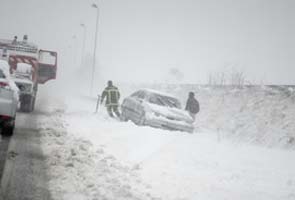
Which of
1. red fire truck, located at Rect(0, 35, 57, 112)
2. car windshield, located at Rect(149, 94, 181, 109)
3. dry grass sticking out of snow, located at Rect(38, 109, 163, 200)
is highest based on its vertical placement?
red fire truck, located at Rect(0, 35, 57, 112)

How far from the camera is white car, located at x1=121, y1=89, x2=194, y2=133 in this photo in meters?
13.8

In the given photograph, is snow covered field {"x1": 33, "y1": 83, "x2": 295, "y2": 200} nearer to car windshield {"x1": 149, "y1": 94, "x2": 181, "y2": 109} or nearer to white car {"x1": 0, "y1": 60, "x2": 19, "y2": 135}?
white car {"x1": 0, "y1": 60, "x2": 19, "y2": 135}

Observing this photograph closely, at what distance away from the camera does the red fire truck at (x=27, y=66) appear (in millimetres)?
15732

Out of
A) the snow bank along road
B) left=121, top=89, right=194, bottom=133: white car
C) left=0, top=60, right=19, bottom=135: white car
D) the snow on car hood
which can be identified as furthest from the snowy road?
the snow on car hood

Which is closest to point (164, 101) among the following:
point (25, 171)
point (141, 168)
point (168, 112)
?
point (168, 112)

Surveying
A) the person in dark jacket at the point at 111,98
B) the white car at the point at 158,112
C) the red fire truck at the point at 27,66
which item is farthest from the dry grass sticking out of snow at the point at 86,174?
the person in dark jacket at the point at 111,98

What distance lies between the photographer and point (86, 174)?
6.65 meters

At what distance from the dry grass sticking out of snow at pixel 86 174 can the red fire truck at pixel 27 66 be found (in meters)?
6.72

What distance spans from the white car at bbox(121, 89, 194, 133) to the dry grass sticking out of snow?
445 cm

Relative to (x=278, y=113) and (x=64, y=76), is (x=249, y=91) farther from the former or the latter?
(x=64, y=76)

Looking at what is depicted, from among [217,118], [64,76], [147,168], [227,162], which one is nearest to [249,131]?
[217,118]

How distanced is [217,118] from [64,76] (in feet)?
162

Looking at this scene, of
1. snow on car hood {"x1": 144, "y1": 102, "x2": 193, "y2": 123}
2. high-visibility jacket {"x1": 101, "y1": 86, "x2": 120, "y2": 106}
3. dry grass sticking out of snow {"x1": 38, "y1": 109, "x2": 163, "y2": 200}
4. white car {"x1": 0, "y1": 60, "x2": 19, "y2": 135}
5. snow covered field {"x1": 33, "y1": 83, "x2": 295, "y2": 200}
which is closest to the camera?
dry grass sticking out of snow {"x1": 38, "y1": 109, "x2": 163, "y2": 200}

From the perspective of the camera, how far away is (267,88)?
67.5ft
